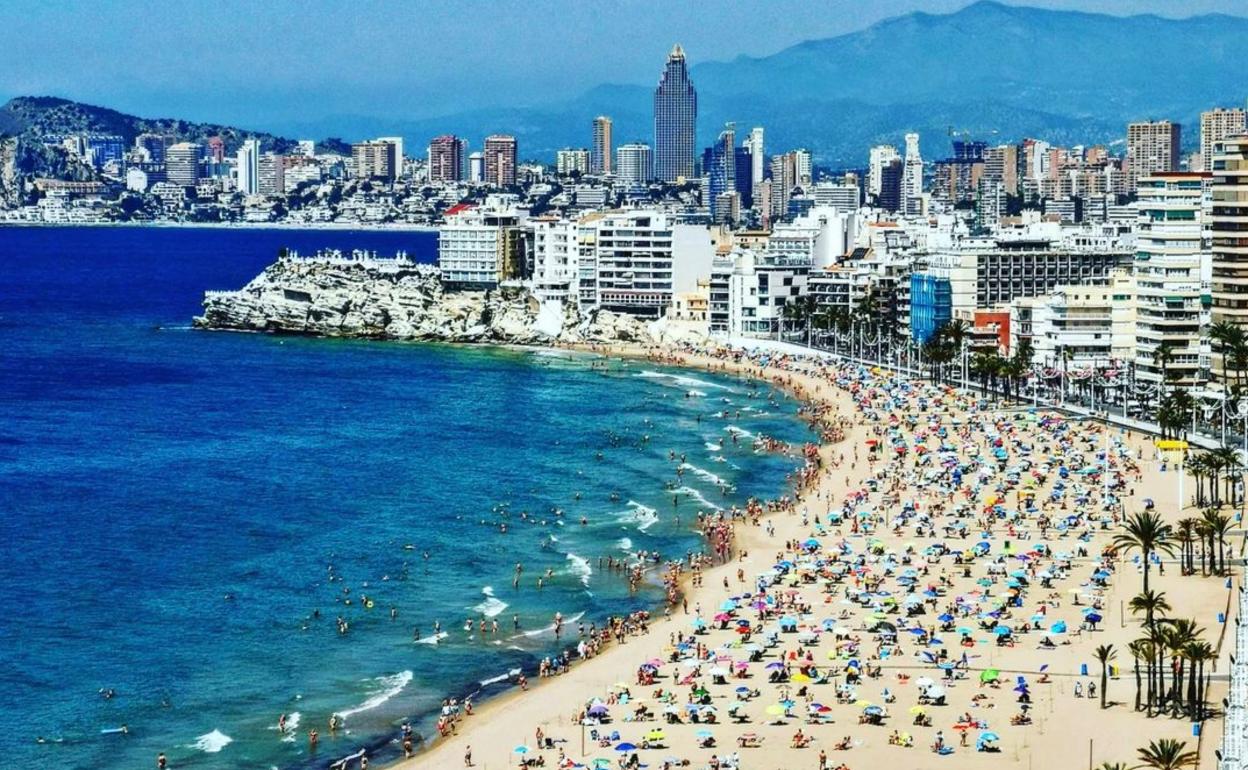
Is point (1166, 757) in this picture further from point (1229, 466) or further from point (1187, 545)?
point (1229, 466)

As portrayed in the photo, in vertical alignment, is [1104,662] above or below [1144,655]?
below

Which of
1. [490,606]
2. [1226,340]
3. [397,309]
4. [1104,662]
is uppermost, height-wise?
[1226,340]

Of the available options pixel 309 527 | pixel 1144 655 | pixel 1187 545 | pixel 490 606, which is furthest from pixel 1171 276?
pixel 1144 655

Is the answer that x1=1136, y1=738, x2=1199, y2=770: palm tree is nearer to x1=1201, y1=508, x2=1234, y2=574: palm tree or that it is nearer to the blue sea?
the blue sea

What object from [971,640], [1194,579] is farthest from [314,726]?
[1194,579]

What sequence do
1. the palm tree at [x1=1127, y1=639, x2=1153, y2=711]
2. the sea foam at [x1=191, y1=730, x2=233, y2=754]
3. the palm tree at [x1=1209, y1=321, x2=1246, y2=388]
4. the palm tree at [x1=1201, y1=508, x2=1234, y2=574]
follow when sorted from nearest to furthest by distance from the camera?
the palm tree at [x1=1127, y1=639, x2=1153, y2=711] < the sea foam at [x1=191, y1=730, x2=233, y2=754] < the palm tree at [x1=1201, y1=508, x2=1234, y2=574] < the palm tree at [x1=1209, y1=321, x2=1246, y2=388]

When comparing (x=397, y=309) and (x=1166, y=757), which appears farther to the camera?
(x=397, y=309)

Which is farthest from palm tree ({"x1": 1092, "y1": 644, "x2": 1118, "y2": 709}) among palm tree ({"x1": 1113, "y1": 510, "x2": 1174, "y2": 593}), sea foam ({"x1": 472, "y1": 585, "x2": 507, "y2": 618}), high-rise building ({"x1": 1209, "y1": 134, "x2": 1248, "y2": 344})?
high-rise building ({"x1": 1209, "y1": 134, "x2": 1248, "y2": 344})
